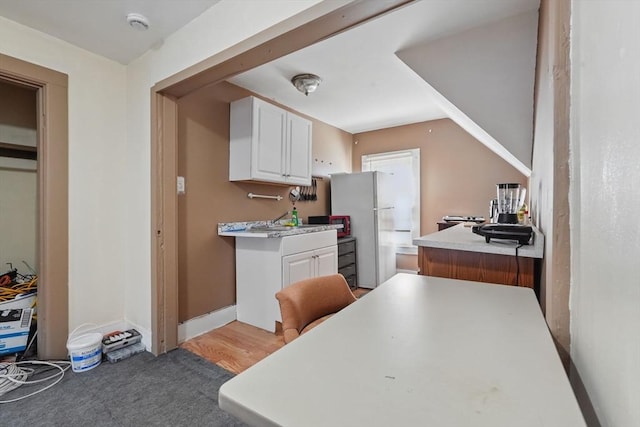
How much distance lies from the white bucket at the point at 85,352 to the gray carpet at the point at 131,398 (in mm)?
44

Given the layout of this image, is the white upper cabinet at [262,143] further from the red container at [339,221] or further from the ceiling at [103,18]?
the ceiling at [103,18]

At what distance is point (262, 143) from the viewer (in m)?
2.71

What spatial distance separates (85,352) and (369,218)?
303cm

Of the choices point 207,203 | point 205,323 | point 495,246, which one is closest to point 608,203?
point 495,246

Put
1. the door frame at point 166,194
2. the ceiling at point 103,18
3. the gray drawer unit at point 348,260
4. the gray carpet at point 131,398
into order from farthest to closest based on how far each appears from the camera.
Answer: the gray drawer unit at point 348,260 → the door frame at point 166,194 → the ceiling at point 103,18 → the gray carpet at point 131,398

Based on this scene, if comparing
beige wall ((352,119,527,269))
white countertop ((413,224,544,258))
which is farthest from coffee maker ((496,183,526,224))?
beige wall ((352,119,527,269))

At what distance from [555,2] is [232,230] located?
2.59m

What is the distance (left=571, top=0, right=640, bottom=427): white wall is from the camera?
35 cm

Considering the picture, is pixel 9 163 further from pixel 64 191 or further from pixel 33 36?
pixel 33 36

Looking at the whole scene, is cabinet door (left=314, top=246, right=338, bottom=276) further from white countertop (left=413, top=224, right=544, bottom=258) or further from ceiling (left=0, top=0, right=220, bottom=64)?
ceiling (left=0, top=0, right=220, bottom=64)

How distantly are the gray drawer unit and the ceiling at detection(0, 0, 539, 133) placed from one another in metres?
1.73

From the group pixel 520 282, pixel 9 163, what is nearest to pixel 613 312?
pixel 520 282

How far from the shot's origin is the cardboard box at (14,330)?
1.93m

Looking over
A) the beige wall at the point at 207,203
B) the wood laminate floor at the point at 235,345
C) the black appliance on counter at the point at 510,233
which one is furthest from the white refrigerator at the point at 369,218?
the black appliance on counter at the point at 510,233
